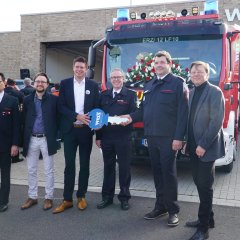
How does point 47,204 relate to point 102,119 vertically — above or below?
below

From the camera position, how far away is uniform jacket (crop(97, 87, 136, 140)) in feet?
16.6

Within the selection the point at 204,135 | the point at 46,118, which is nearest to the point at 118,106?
the point at 46,118

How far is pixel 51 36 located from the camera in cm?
2153

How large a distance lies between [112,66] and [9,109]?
2.62m

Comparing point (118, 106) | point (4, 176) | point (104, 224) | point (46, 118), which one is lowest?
point (104, 224)

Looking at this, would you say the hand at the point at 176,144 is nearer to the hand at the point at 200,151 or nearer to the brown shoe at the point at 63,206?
the hand at the point at 200,151

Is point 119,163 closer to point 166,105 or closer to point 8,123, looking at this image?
point 166,105

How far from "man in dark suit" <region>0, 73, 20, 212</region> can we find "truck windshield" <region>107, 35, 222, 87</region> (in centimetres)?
246

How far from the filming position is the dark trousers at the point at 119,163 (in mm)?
5062

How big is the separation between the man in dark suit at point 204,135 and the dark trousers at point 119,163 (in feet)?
3.73

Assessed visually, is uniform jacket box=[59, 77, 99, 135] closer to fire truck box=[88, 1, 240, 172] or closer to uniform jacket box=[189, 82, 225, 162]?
fire truck box=[88, 1, 240, 172]

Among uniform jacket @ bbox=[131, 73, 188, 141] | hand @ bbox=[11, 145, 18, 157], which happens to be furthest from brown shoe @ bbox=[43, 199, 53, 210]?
uniform jacket @ bbox=[131, 73, 188, 141]

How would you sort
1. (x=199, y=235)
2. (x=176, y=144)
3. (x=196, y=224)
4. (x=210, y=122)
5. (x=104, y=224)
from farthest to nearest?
(x=104, y=224), (x=196, y=224), (x=176, y=144), (x=199, y=235), (x=210, y=122)

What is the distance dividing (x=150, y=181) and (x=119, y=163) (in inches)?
68.5
